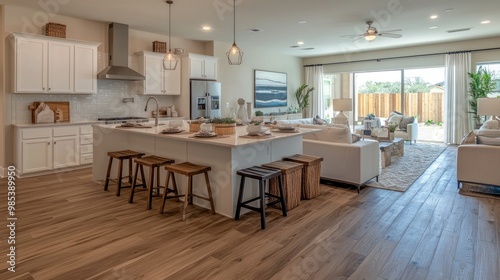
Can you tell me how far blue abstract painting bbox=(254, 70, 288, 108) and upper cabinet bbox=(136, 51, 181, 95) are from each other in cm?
Answer: 287

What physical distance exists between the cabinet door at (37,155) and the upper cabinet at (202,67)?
3.19 metres

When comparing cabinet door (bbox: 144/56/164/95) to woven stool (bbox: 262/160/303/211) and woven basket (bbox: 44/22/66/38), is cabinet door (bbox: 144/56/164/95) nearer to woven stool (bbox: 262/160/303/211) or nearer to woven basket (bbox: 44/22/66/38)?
woven basket (bbox: 44/22/66/38)

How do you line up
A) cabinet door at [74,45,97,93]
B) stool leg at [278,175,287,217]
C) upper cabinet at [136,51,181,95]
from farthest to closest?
upper cabinet at [136,51,181,95] < cabinet door at [74,45,97,93] < stool leg at [278,175,287,217]

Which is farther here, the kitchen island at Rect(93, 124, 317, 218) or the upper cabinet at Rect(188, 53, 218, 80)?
the upper cabinet at Rect(188, 53, 218, 80)

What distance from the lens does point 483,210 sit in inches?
141

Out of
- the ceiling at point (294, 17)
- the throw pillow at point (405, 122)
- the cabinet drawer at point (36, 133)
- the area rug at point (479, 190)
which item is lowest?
the area rug at point (479, 190)

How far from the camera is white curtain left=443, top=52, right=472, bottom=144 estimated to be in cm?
839

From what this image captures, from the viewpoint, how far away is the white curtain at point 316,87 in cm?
1109

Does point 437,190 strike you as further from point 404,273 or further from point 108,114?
point 108,114

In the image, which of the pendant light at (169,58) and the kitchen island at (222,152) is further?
the pendant light at (169,58)

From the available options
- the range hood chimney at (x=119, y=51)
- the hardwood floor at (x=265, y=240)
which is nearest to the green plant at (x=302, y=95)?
the range hood chimney at (x=119, y=51)

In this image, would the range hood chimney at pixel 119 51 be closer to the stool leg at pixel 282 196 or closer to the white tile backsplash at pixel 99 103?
the white tile backsplash at pixel 99 103

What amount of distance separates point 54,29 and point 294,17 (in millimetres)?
4157

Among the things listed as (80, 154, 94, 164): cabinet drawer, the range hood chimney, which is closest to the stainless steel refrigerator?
the range hood chimney
